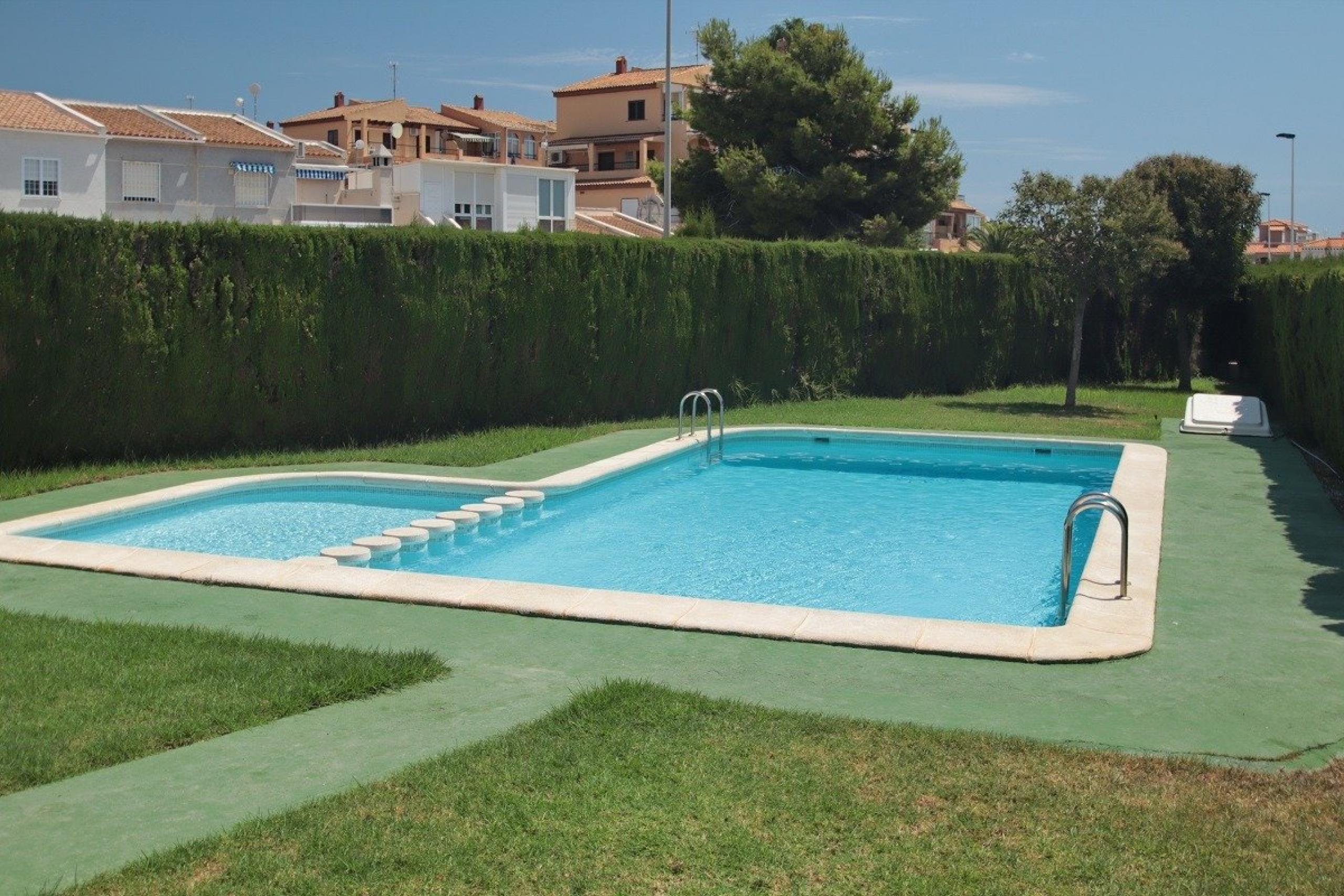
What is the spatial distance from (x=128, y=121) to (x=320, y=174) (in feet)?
30.2

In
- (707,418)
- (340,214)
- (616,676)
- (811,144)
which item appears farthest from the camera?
(340,214)

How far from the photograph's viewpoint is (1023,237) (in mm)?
23766

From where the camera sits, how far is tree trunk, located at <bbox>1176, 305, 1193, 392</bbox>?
29.3 meters

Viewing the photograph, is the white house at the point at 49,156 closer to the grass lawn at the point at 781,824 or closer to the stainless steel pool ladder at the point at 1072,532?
the stainless steel pool ladder at the point at 1072,532

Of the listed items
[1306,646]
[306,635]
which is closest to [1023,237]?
[1306,646]

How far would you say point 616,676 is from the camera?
23.6 feet

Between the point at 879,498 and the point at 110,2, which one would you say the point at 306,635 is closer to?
the point at 879,498

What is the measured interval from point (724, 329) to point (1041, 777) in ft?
56.7

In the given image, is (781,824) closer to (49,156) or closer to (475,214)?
(49,156)

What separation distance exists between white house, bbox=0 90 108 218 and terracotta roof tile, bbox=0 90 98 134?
0.09 feet

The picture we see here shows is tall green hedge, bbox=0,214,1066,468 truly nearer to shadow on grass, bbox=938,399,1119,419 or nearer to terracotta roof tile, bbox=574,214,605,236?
shadow on grass, bbox=938,399,1119,419

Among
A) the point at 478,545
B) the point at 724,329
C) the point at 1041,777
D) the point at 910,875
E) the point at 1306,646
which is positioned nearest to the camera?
the point at 910,875

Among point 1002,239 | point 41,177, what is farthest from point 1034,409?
point 41,177

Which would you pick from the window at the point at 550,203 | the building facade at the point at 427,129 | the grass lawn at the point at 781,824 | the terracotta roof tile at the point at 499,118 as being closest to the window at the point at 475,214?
the window at the point at 550,203
